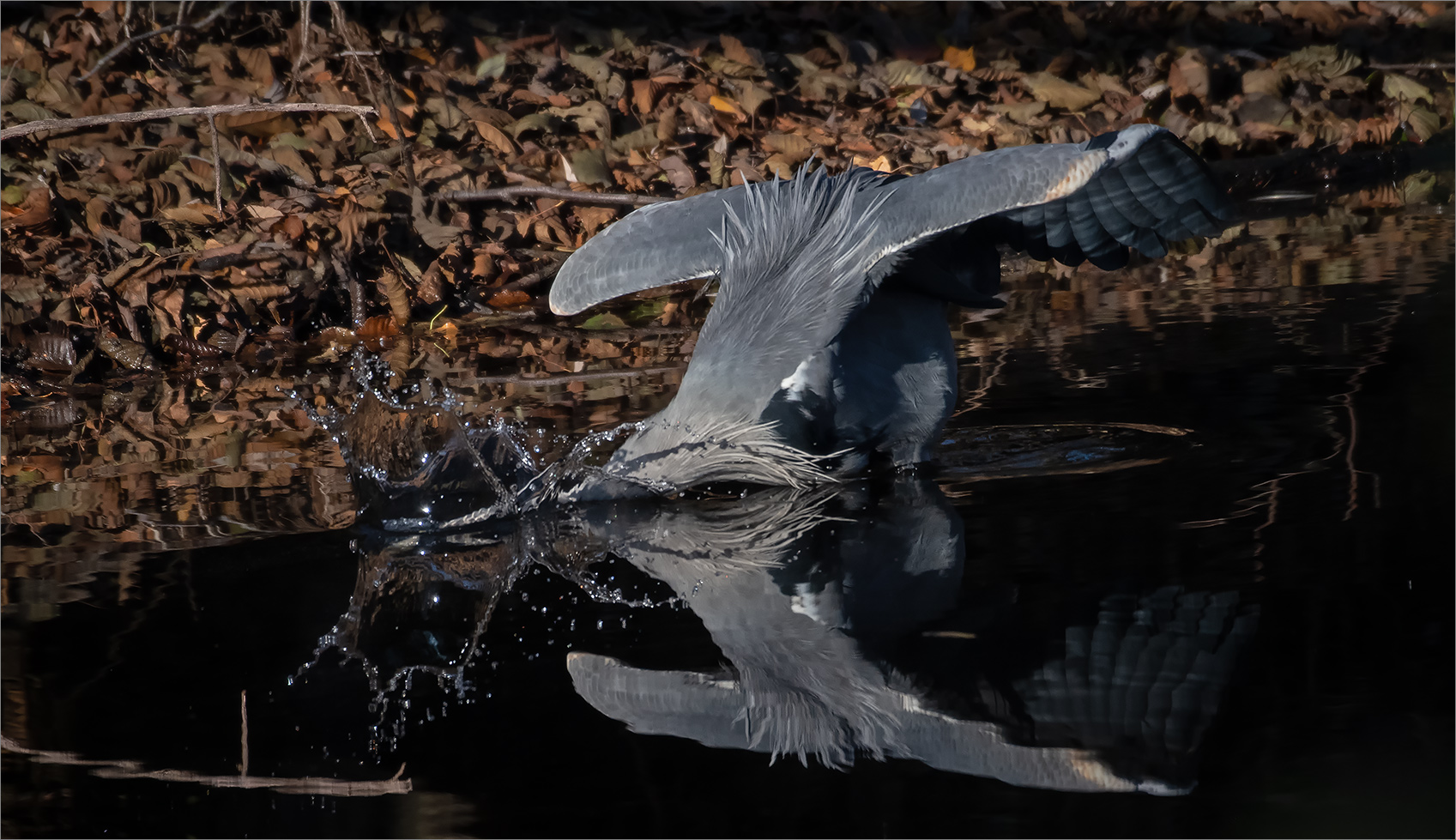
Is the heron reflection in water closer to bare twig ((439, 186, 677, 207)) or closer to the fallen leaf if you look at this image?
bare twig ((439, 186, 677, 207))

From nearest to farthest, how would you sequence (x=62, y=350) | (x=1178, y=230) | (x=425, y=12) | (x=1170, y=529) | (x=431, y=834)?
1. (x=431, y=834)
2. (x=1170, y=529)
3. (x=1178, y=230)
4. (x=62, y=350)
5. (x=425, y=12)

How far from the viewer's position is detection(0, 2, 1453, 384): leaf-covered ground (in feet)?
26.7

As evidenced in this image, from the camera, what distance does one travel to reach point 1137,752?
2850 millimetres

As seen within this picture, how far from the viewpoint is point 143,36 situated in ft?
34.1

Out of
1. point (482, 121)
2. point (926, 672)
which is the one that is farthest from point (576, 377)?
point (482, 121)

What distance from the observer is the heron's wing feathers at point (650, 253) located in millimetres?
5340

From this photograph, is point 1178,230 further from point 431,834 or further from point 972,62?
point 972,62

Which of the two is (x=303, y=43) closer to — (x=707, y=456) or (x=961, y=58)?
(x=961, y=58)

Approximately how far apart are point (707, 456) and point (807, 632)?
1227 millimetres

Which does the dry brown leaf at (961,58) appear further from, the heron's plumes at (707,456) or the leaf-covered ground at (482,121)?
the heron's plumes at (707,456)

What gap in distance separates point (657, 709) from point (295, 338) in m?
5.23

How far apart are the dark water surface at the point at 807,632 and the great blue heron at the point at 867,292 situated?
0.17m

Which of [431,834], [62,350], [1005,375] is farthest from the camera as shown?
[62,350]

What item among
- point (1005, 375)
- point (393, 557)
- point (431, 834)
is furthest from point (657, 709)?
point (1005, 375)
